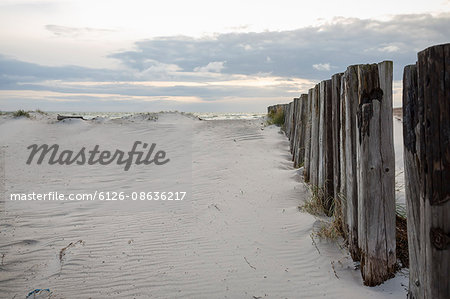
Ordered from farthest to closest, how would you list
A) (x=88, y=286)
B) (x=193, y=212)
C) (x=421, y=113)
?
(x=193, y=212) < (x=88, y=286) < (x=421, y=113)

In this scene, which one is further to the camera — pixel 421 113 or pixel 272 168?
pixel 272 168

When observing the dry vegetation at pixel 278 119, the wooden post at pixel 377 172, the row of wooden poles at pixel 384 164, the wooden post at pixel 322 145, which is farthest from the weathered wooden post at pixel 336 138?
the dry vegetation at pixel 278 119

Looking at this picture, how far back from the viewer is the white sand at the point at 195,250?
315 cm

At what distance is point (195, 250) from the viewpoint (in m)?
3.91

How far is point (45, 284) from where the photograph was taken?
3391 millimetres

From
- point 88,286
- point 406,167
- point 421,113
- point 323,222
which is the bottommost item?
point 88,286

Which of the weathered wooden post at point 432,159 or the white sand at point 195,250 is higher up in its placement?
the weathered wooden post at point 432,159

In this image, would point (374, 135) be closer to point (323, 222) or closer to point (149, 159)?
point (323, 222)

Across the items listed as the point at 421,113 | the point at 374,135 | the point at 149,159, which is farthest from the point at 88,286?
the point at 149,159

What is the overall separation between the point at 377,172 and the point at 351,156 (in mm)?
390

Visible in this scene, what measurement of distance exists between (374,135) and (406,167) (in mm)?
639

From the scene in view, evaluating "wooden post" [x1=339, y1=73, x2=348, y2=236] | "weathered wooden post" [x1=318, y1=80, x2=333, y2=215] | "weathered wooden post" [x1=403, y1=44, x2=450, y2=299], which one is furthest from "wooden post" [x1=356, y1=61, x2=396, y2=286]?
"weathered wooden post" [x1=318, y1=80, x2=333, y2=215]

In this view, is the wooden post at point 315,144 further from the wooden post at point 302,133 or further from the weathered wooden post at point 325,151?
the wooden post at point 302,133

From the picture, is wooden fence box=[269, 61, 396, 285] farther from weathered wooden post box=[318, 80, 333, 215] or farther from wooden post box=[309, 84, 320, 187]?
wooden post box=[309, 84, 320, 187]
